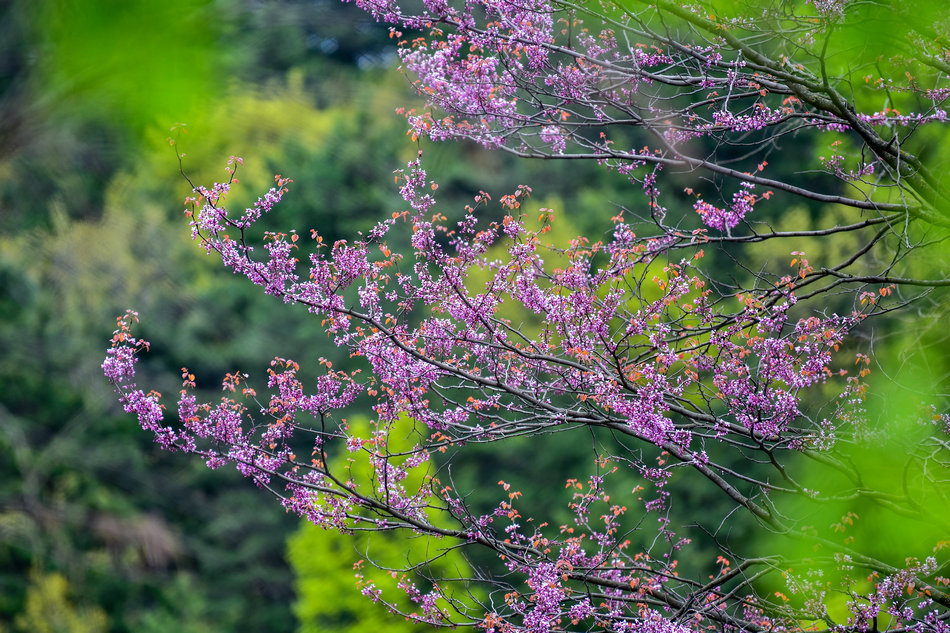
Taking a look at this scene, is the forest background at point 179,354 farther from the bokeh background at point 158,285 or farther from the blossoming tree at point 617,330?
the blossoming tree at point 617,330

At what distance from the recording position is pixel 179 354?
674 inches

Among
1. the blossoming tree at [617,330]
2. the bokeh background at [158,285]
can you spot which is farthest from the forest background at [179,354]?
the blossoming tree at [617,330]

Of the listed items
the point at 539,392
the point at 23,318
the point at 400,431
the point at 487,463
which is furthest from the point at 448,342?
the point at 487,463

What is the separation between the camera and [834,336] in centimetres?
419

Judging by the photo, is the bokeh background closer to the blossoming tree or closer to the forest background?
the forest background

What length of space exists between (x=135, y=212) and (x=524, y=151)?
14.0 feet

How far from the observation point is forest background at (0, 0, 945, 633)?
6227 millimetres

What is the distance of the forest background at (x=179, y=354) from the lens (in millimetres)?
6227

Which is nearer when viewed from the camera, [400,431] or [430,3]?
[430,3]

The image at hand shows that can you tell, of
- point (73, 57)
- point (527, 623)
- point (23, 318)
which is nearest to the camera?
point (73, 57)

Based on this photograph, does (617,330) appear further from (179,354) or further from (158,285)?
(179,354)

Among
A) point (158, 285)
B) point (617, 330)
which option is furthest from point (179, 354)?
point (617, 330)

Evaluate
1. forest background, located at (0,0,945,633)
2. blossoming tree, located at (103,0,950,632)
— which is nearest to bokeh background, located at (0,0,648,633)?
forest background, located at (0,0,945,633)

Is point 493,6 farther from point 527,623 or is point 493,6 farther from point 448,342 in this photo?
point 527,623
